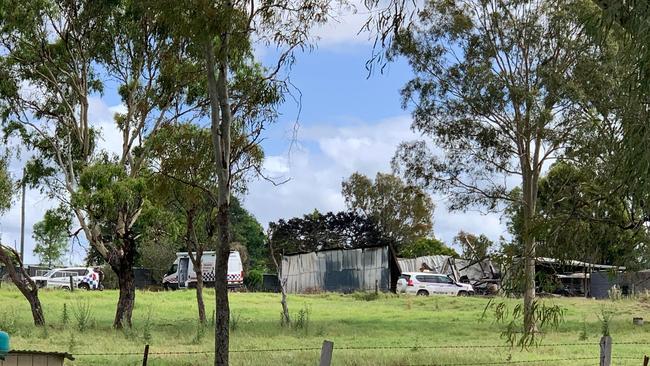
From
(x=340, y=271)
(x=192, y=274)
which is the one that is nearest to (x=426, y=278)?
(x=340, y=271)

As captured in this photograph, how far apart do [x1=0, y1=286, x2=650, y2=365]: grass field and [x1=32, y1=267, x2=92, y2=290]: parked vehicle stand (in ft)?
37.1

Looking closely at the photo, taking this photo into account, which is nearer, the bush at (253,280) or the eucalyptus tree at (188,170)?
the eucalyptus tree at (188,170)

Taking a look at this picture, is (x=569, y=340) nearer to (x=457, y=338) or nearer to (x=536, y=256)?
(x=457, y=338)

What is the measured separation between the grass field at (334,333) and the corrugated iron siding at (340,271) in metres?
9.18

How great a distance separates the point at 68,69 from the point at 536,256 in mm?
17567

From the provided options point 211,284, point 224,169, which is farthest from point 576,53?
point 211,284

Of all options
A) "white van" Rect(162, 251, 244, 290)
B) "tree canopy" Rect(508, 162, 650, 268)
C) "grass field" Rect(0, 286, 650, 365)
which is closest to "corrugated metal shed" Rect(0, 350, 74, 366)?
"tree canopy" Rect(508, 162, 650, 268)

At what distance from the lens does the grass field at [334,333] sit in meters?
14.8

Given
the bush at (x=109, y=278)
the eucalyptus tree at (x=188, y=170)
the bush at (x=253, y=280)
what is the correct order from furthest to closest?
the bush at (x=253, y=280) → the bush at (x=109, y=278) → the eucalyptus tree at (x=188, y=170)

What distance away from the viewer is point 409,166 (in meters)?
25.5

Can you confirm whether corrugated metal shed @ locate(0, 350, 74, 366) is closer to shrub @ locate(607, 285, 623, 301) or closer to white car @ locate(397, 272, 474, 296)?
shrub @ locate(607, 285, 623, 301)

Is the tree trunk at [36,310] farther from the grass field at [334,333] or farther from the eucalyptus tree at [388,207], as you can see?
the eucalyptus tree at [388,207]

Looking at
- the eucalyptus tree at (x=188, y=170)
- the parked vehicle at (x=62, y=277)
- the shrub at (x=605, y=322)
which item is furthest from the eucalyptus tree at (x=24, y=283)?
the parked vehicle at (x=62, y=277)

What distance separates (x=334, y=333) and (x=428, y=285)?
2236 centimetres
